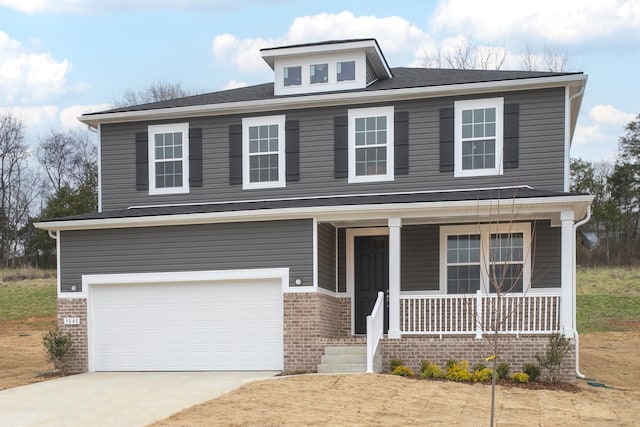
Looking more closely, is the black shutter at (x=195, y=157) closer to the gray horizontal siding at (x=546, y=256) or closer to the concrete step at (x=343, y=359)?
the concrete step at (x=343, y=359)

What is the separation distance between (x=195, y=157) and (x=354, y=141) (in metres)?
3.68

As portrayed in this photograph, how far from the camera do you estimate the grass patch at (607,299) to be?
27.6 metres

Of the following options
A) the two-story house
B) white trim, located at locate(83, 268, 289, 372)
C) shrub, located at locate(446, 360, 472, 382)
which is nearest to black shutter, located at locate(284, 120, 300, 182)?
the two-story house

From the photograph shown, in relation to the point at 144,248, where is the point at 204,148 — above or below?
above

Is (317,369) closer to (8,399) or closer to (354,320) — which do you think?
(354,320)

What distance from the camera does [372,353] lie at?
14.9m

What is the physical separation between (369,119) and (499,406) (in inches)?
292

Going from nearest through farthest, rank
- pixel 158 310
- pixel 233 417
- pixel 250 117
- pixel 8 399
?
pixel 233 417
pixel 8 399
pixel 158 310
pixel 250 117

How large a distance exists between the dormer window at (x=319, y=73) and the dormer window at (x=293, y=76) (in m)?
0.26

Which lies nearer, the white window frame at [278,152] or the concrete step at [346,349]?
the concrete step at [346,349]

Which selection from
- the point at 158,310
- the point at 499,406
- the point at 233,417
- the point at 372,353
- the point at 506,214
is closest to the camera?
the point at 233,417

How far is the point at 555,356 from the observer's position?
1446 cm

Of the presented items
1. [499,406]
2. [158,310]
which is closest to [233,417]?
[499,406]

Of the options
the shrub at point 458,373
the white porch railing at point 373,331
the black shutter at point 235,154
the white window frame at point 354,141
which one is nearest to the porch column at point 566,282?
the shrub at point 458,373
